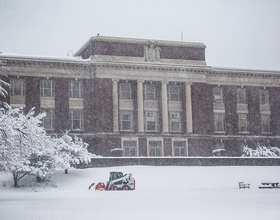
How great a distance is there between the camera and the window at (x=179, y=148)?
55744 millimetres

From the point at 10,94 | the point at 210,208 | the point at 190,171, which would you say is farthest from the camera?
the point at 10,94

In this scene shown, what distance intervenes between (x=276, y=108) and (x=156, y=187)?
1104 inches

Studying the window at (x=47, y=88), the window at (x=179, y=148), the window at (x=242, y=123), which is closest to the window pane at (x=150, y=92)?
the window at (x=179, y=148)

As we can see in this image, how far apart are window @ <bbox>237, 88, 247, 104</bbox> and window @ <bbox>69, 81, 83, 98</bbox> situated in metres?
20.6

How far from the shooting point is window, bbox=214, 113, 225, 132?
59.2 m

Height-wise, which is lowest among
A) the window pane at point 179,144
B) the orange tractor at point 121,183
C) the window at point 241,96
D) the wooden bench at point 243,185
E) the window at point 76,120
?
the wooden bench at point 243,185

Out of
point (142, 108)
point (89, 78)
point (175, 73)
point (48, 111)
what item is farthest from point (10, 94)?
point (175, 73)

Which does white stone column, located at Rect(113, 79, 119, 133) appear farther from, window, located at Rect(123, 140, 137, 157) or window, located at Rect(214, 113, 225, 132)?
window, located at Rect(214, 113, 225, 132)

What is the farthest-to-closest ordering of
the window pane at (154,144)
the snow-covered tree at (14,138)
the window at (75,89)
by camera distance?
1. the window pane at (154,144)
2. the window at (75,89)
3. the snow-covered tree at (14,138)

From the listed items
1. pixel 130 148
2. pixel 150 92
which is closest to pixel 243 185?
pixel 130 148

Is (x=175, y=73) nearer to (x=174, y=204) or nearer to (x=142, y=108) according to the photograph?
(x=142, y=108)

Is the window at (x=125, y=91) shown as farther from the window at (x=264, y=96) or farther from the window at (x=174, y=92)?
the window at (x=264, y=96)

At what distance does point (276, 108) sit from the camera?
61.4m

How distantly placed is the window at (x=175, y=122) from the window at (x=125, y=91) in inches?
227
